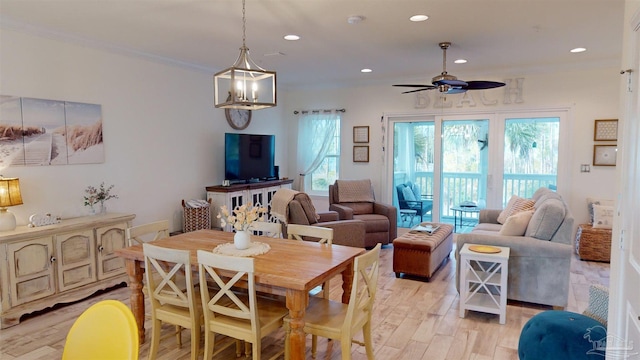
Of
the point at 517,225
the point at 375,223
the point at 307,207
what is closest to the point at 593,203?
the point at 517,225

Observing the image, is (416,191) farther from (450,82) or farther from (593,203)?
(450,82)

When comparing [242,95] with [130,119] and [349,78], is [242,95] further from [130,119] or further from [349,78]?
[349,78]

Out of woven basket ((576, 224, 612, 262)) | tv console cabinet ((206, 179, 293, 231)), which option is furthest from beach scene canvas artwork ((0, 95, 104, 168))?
woven basket ((576, 224, 612, 262))

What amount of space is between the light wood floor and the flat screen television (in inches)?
96.5

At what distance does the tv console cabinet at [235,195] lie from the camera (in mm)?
5742

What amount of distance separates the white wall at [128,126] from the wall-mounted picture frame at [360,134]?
222 cm

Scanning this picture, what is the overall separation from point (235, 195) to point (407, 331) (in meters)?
3.45

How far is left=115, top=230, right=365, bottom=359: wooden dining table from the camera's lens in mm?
2320

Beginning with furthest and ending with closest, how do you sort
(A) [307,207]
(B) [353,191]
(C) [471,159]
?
(B) [353,191] < (C) [471,159] < (A) [307,207]

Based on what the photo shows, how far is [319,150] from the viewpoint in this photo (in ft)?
24.2

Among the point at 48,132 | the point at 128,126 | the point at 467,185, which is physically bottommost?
the point at 467,185

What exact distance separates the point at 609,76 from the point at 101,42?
21.2ft

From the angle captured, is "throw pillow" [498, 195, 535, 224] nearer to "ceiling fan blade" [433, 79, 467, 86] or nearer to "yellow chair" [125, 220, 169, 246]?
"ceiling fan blade" [433, 79, 467, 86]

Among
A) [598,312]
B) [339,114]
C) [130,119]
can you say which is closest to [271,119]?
[339,114]
